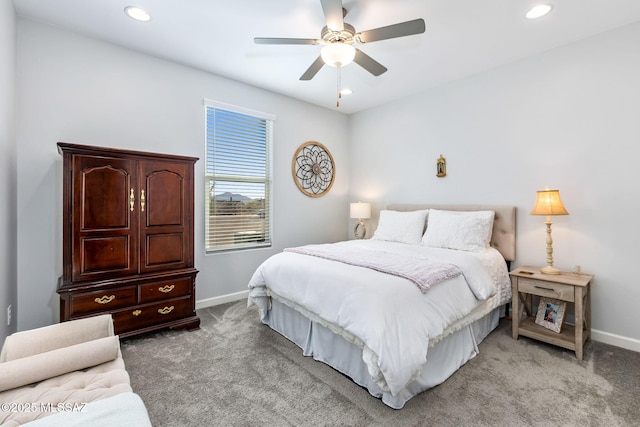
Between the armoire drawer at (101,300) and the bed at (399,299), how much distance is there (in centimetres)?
105

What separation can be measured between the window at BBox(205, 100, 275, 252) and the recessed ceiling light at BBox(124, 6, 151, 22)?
3.42 ft

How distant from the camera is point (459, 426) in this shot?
5.26 ft

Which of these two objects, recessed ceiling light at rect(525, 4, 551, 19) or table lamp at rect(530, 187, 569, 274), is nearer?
recessed ceiling light at rect(525, 4, 551, 19)

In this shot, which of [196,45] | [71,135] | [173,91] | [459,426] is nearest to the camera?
[459,426]

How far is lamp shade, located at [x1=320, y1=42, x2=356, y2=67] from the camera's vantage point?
2115 mm

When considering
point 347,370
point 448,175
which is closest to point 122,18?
point 347,370

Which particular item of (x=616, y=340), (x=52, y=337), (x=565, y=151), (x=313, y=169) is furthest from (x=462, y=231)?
(x=52, y=337)

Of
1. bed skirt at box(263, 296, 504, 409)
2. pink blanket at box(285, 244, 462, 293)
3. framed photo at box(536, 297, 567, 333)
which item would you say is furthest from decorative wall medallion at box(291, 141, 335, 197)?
framed photo at box(536, 297, 567, 333)

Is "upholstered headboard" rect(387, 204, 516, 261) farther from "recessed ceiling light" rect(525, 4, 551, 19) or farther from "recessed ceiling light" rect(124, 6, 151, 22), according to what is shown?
"recessed ceiling light" rect(124, 6, 151, 22)

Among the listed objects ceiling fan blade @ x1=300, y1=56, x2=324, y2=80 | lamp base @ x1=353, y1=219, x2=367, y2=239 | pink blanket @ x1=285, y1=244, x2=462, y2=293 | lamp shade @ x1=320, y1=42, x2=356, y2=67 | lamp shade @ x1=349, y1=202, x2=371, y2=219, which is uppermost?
ceiling fan blade @ x1=300, y1=56, x2=324, y2=80

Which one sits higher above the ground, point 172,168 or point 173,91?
point 173,91

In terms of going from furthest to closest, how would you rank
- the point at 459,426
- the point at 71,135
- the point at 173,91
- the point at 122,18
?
the point at 173,91
the point at 71,135
the point at 122,18
the point at 459,426

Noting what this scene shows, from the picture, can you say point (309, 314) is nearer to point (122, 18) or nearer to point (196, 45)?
point (196, 45)

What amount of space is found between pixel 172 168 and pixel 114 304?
50.6 inches
